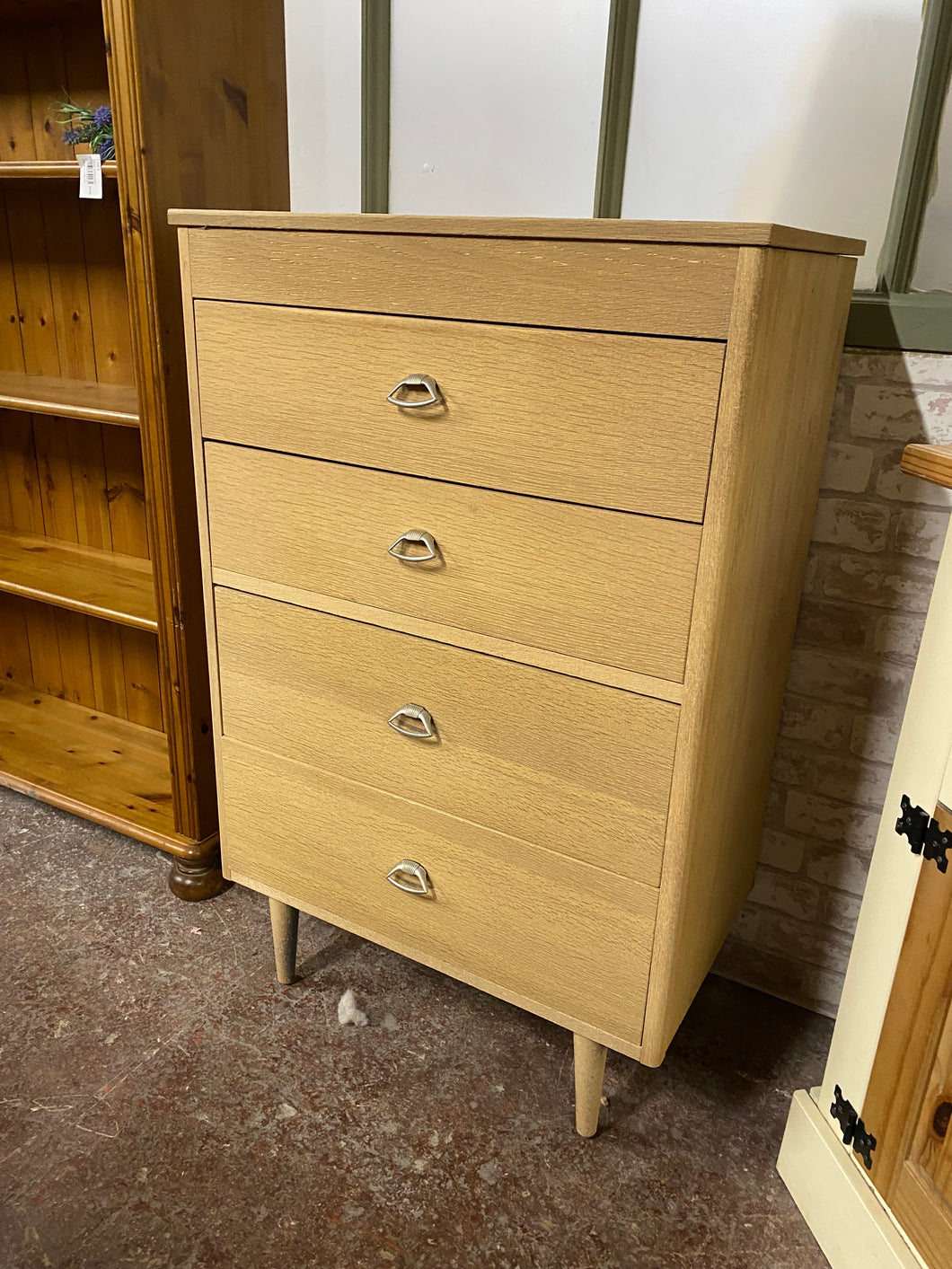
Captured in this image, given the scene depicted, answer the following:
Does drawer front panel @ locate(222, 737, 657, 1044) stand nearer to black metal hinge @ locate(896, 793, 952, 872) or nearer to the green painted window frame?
black metal hinge @ locate(896, 793, 952, 872)

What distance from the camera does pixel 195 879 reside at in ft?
5.99

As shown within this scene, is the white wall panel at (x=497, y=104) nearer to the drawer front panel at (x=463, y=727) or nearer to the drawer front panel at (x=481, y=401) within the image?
the drawer front panel at (x=481, y=401)

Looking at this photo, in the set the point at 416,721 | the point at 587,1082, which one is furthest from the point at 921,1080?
the point at 416,721

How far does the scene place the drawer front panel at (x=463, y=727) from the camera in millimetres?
1107

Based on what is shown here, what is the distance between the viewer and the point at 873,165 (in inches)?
51.5

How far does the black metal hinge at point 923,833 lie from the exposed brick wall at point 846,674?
40cm

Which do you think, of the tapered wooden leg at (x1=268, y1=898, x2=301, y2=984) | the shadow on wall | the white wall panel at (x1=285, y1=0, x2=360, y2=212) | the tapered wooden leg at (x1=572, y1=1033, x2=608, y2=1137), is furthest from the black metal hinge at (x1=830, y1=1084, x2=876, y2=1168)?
the white wall panel at (x1=285, y1=0, x2=360, y2=212)

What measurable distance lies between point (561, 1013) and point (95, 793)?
1196 millimetres

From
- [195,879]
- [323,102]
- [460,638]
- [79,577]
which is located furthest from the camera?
[79,577]

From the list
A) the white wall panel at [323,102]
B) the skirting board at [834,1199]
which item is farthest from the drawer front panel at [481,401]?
the skirting board at [834,1199]

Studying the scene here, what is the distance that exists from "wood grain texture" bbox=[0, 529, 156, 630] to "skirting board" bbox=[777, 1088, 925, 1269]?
1347 mm

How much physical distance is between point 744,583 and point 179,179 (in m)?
1.12

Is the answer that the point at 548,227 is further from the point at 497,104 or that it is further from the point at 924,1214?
the point at 924,1214

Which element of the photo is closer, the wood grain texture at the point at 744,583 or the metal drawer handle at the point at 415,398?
the wood grain texture at the point at 744,583
